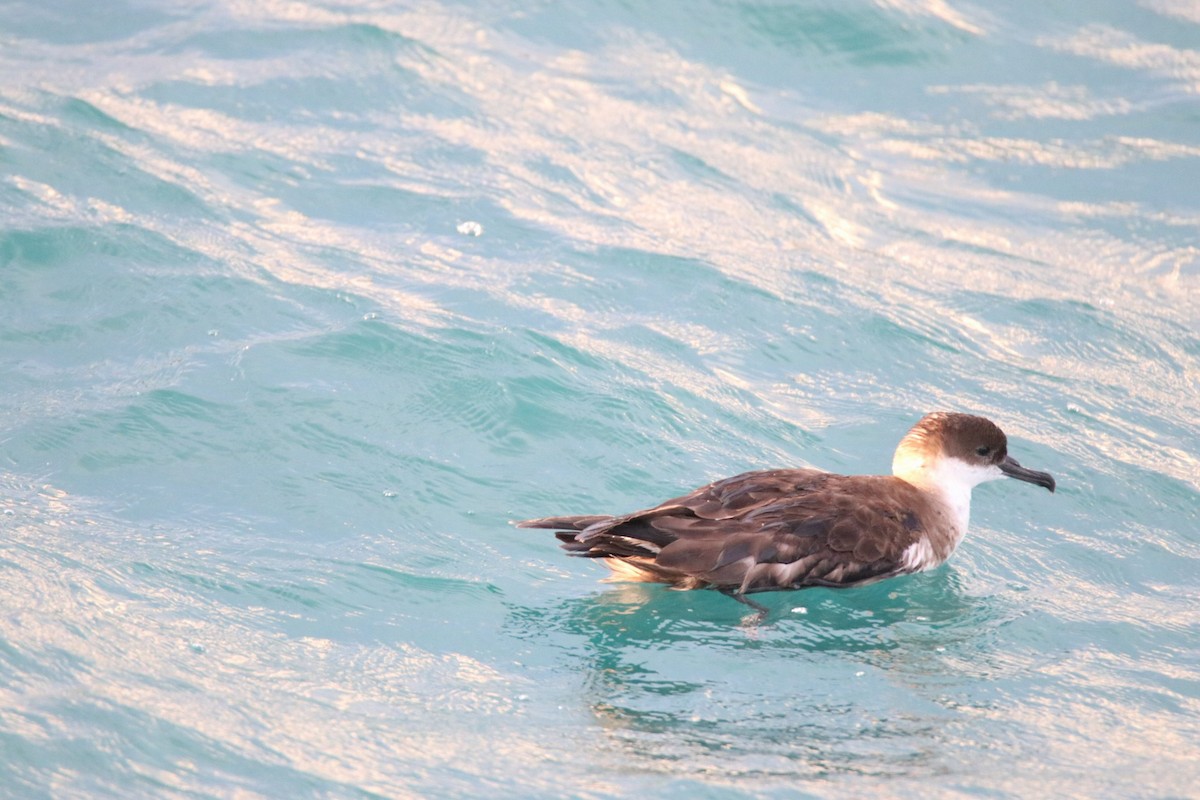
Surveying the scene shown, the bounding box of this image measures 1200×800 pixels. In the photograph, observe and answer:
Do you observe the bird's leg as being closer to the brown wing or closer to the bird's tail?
the brown wing

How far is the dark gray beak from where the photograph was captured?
8.12 m

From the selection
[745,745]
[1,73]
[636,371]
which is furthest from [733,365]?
[1,73]

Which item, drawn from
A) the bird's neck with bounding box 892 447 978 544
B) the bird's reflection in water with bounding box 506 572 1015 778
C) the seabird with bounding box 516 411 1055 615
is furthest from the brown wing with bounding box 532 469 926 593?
the bird's neck with bounding box 892 447 978 544

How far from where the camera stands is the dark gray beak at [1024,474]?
8.12m

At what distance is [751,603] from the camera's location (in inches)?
278

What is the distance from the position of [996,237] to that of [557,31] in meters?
5.18

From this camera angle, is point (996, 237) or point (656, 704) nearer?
point (656, 704)

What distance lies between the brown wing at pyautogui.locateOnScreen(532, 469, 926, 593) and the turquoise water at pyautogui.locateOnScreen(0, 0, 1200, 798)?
21 cm

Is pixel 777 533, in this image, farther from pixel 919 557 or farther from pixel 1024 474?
pixel 1024 474

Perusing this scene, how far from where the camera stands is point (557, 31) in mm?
14531

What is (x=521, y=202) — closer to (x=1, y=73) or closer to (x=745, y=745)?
(x=1, y=73)

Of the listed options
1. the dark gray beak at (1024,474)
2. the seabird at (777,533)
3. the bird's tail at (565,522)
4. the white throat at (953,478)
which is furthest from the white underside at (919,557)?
the bird's tail at (565,522)

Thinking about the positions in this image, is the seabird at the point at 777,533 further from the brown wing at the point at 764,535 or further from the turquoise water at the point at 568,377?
the turquoise water at the point at 568,377

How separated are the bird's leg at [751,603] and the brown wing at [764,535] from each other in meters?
0.03
